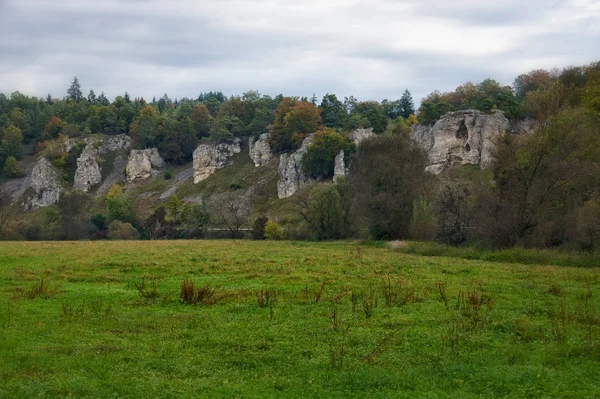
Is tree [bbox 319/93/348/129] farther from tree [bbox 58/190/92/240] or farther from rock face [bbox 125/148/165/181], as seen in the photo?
tree [bbox 58/190/92/240]

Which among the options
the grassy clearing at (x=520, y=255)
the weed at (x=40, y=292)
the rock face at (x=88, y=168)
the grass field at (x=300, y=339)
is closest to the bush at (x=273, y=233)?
the grassy clearing at (x=520, y=255)

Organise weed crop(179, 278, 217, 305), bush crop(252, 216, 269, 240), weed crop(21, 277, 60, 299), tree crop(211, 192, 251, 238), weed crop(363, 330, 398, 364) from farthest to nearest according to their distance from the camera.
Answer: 1. tree crop(211, 192, 251, 238)
2. bush crop(252, 216, 269, 240)
3. weed crop(21, 277, 60, 299)
4. weed crop(179, 278, 217, 305)
5. weed crop(363, 330, 398, 364)

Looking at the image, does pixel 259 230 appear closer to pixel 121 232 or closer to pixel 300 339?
pixel 121 232

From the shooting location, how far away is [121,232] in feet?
246

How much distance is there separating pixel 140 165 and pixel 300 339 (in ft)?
458

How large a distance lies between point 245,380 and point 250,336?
2842 millimetres

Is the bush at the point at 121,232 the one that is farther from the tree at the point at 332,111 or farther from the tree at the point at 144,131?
the tree at the point at 144,131

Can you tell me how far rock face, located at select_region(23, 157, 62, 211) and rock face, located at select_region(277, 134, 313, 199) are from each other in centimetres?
5629

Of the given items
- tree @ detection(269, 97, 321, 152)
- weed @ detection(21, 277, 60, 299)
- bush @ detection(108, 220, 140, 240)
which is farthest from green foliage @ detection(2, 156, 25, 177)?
weed @ detection(21, 277, 60, 299)

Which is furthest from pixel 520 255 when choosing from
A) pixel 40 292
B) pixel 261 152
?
pixel 261 152

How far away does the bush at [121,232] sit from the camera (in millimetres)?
74438

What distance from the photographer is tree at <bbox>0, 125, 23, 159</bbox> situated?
497 feet

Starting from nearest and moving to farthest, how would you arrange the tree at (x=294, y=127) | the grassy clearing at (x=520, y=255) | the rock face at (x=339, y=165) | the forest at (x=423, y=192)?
the grassy clearing at (x=520, y=255) < the forest at (x=423, y=192) < the rock face at (x=339, y=165) < the tree at (x=294, y=127)

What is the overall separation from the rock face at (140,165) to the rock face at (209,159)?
1632cm
